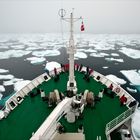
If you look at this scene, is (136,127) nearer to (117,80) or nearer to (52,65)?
(117,80)

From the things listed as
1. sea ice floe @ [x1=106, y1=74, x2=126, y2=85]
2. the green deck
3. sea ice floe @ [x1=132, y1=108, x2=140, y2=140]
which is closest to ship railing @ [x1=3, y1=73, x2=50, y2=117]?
the green deck

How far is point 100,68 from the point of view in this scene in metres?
21.1

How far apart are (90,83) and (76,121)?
12.6ft

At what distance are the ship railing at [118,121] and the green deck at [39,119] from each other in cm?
24

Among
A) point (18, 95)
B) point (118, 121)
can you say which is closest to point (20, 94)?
point (18, 95)

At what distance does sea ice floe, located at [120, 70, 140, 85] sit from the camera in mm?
17047

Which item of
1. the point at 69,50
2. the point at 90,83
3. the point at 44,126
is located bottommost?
the point at 90,83

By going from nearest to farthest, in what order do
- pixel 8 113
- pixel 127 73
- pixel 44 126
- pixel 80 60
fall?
pixel 44 126 < pixel 8 113 < pixel 127 73 < pixel 80 60

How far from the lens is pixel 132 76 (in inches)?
727

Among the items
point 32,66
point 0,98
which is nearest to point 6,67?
point 32,66

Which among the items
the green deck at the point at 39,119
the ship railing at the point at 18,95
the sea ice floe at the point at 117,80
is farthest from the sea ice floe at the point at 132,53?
the green deck at the point at 39,119

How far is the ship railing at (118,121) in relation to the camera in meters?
6.88

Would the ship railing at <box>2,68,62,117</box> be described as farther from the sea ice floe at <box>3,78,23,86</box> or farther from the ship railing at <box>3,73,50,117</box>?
the sea ice floe at <box>3,78,23,86</box>

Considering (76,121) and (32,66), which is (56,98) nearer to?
(76,121)
